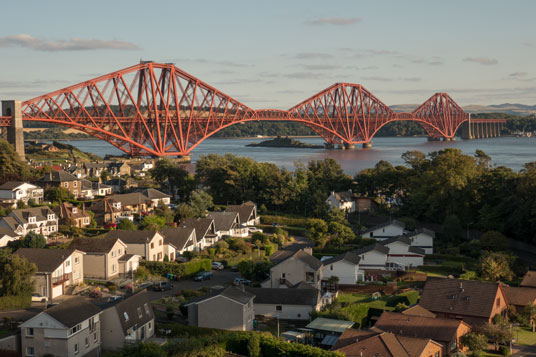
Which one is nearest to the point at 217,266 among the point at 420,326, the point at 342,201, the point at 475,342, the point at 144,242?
the point at 144,242

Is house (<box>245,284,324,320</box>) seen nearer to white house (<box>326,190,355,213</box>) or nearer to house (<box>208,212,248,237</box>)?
house (<box>208,212,248,237</box>)

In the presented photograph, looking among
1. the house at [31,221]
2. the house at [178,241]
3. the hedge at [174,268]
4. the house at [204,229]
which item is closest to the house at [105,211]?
the house at [31,221]

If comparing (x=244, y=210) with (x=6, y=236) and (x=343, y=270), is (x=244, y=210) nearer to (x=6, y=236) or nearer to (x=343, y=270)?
(x=343, y=270)

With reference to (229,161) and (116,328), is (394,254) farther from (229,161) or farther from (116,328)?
(229,161)

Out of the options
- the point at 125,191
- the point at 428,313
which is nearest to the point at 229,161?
the point at 125,191

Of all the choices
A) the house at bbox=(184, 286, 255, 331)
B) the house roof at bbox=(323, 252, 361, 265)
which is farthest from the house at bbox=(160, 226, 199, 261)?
the house at bbox=(184, 286, 255, 331)
